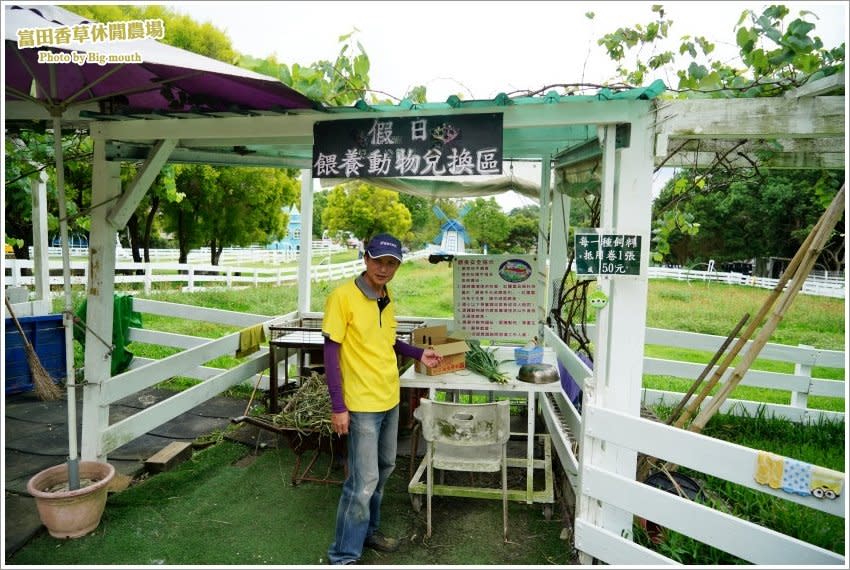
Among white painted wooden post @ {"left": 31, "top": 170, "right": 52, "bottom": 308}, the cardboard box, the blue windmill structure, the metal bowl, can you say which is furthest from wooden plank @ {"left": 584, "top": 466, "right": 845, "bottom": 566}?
white painted wooden post @ {"left": 31, "top": 170, "right": 52, "bottom": 308}

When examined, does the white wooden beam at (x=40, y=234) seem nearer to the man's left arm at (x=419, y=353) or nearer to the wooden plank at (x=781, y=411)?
the man's left arm at (x=419, y=353)

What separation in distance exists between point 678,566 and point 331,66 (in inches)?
138

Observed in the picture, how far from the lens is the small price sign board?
3.35m

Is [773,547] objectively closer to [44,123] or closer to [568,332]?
[568,332]

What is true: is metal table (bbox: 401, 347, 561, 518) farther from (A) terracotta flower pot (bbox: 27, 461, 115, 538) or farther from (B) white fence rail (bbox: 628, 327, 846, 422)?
(B) white fence rail (bbox: 628, 327, 846, 422)

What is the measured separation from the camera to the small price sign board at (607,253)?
3.35 m

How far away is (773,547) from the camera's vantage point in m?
2.40

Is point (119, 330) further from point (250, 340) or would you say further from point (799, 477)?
point (799, 477)

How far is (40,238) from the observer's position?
23.8 ft

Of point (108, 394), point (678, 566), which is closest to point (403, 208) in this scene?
point (108, 394)

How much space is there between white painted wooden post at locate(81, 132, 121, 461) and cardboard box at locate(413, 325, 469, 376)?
96.6 inches

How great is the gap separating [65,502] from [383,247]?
8.58ft

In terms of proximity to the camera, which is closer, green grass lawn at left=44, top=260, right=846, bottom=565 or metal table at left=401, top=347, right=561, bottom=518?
green grass lawn at left=44, top=260, right=846, bottom=565

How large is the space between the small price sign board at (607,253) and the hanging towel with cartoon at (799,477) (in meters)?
1.29
